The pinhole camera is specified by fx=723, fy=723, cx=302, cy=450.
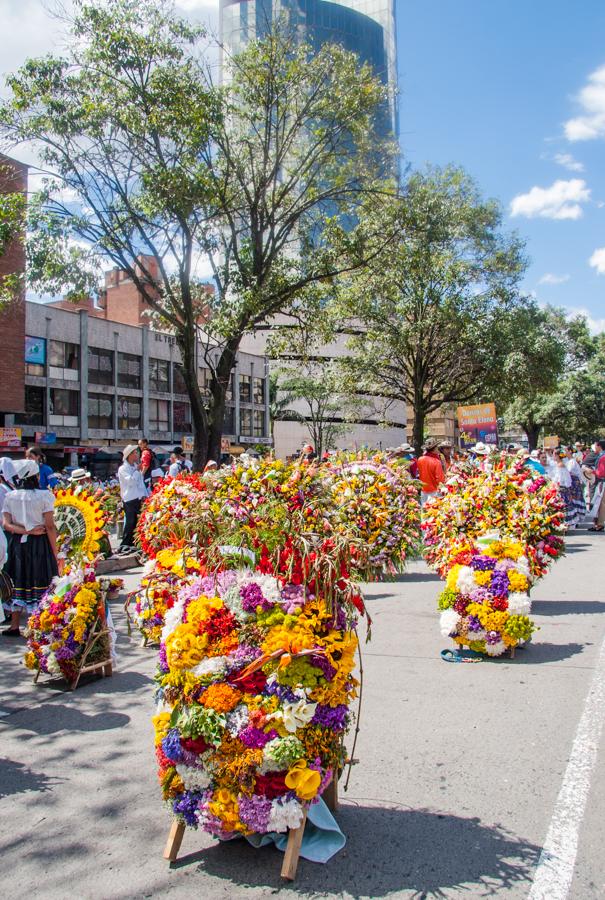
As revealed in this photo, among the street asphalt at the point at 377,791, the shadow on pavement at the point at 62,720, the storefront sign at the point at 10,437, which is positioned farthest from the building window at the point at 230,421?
the shadow on pavement at the point at 62,720

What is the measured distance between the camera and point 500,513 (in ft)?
26.4

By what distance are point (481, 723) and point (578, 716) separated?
0.69 m

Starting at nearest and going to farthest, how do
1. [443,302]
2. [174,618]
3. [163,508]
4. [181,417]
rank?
[174,618] → [163,508] → [443,302] → [181,417]

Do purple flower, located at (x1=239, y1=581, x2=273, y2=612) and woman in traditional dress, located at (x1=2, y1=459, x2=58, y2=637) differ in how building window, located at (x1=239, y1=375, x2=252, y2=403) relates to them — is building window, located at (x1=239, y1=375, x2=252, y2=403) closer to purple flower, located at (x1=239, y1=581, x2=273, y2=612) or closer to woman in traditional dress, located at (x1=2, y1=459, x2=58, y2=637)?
woman in traditional dress, located at (x1=2, y1=459, x2=58, y2=637)

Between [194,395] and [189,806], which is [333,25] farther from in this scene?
[189,806]

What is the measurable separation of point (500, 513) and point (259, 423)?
183ft

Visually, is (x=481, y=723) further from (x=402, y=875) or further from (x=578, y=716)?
(x=402, y=875)

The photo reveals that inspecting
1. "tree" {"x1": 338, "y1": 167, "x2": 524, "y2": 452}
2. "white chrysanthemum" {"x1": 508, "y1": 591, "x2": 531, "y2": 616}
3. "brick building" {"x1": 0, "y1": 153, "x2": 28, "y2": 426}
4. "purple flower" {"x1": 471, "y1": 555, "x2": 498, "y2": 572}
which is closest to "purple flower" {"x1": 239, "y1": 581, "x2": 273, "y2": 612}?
"white chrysanthemum" {"x1": 508, "y1": 591, "x2": 531, "y2": 616}

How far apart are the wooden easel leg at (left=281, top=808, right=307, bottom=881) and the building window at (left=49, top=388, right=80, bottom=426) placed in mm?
42334

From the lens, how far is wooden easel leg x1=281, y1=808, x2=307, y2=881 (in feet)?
9.96

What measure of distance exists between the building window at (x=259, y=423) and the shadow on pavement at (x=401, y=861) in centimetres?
5955

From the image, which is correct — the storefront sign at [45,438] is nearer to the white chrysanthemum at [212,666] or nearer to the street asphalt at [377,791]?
the street asphalt at [377,791]

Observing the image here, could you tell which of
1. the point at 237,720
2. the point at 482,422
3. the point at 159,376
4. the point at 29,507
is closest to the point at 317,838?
the point at 237,720

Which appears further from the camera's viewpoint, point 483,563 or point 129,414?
point 129,414
